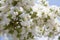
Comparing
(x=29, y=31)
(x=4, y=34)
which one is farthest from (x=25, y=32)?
(x=4, y=34)

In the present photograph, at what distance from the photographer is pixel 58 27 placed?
1689mm

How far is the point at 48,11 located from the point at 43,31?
0.47 feet

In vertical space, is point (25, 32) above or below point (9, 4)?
below

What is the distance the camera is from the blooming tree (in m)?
1.58

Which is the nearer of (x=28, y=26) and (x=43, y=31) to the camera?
(x=28, y=26)

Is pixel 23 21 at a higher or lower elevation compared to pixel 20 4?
lower

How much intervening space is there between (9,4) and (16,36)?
0.71 ft

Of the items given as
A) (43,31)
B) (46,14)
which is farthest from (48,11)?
(43,31)

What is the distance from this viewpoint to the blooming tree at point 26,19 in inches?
62.0

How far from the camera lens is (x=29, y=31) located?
159 centimetres

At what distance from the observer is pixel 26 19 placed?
62.0 inches

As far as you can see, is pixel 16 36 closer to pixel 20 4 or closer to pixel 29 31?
pixel 29 31

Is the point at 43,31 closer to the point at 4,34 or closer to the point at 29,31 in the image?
the point at 29,31

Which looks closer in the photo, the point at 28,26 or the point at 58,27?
the point at 28,26
